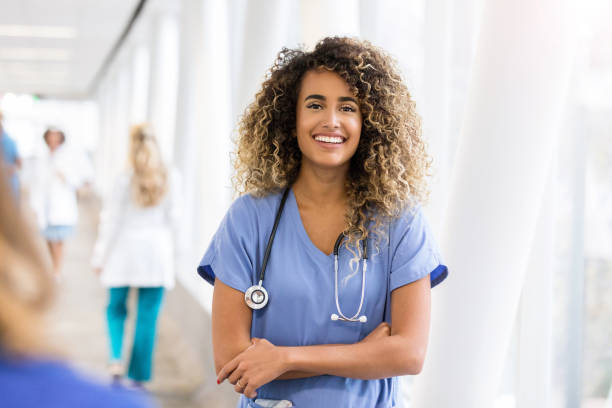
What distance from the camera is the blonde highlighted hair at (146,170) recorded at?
12.5ft

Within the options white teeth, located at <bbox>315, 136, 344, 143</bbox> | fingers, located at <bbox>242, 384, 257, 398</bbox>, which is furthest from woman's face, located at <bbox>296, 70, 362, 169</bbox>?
fingers, located at <bbox>242, 384, 257, 398</bbox>

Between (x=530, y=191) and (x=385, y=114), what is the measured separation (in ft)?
1.39

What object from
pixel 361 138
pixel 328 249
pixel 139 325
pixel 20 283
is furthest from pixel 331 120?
pixel 139 325

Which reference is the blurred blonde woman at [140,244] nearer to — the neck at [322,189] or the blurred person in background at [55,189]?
the neck at [322,189]

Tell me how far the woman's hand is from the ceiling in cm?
700

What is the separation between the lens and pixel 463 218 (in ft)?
5.55

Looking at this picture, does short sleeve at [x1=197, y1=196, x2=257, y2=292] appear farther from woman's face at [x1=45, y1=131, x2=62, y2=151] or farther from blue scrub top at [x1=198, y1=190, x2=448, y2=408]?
woman's face at [x1=45, y1=131, x2=62, y2=151]

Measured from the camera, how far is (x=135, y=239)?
3912 mm

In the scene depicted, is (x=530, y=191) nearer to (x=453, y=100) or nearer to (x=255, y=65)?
(x=453, y=100)

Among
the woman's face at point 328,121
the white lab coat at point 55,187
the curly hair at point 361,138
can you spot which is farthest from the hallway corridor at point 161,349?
the woman's face at point 328,121

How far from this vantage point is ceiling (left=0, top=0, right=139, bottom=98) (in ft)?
25.8

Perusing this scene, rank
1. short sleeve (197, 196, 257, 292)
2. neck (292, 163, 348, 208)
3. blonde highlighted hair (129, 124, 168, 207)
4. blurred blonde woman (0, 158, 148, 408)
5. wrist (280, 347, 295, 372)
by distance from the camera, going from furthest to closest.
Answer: blonde highlighted hair (129, 124, 168, 207) → neck (292, 163, 348, 208) → short sleeve (197, 196, 257, 292) → wrist (280, 347, 295, 372) → blurred blonde woman (0, 158, 148, 408)

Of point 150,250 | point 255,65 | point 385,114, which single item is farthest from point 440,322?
point 150,250

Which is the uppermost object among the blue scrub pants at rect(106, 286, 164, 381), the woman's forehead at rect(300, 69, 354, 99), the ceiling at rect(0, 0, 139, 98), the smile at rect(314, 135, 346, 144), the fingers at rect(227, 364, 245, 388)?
the ceiling at rect(0, 0, 139, 98)
